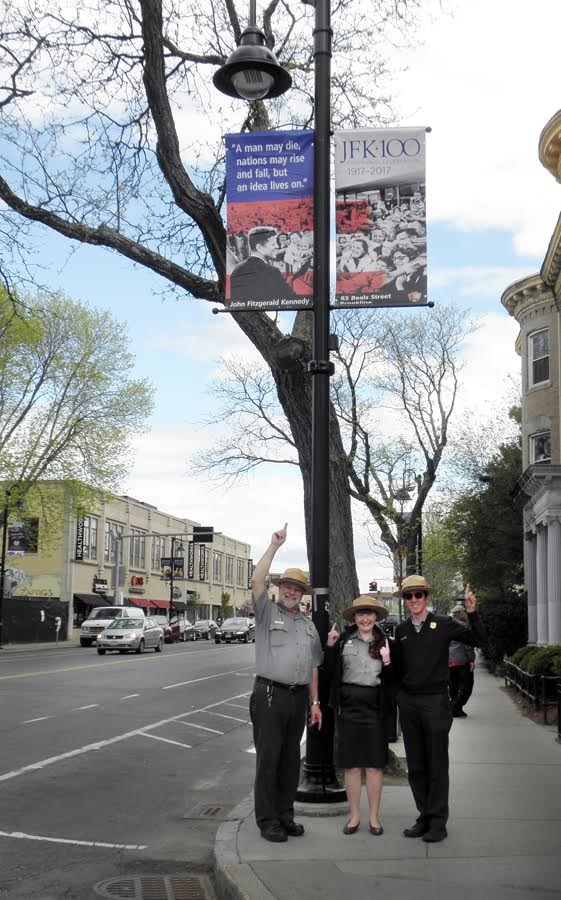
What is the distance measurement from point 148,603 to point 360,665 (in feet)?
238

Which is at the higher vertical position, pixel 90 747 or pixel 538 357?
pixel 538 357

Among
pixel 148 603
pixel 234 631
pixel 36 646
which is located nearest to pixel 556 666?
pixel 36 646

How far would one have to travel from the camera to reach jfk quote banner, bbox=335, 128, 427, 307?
8414 millimetres

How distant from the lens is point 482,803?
830cm

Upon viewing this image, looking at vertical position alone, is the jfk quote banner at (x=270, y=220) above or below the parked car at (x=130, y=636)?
above

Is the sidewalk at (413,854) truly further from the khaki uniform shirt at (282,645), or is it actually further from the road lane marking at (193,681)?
the road lane marking at (193,681)

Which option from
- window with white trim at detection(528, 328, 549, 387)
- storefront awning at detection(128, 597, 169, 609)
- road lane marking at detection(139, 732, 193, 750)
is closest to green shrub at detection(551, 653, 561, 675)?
road lane marking at detection(139, 732, 193, 750)

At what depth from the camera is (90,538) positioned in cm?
6531

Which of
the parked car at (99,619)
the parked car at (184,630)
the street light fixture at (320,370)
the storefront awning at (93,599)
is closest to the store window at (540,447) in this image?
the parked car at (99,619)

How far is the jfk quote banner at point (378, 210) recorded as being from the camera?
27.6 feet

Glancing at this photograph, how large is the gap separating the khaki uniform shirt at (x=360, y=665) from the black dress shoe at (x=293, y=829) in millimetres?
1023

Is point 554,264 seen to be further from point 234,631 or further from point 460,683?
point 234,631

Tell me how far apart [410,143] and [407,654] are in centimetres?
420

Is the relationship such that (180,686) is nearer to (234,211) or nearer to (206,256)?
(206,256)
